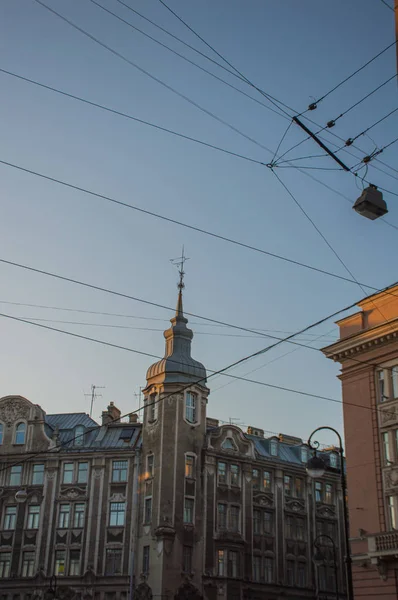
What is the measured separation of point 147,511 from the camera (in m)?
50.6

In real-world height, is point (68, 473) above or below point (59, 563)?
above

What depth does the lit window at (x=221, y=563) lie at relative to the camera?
5105 cm

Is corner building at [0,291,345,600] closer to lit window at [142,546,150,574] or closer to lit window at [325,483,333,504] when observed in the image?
lit window at [142,546,150,574]

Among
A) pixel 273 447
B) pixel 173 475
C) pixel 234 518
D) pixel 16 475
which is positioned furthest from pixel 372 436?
pixel 16 475

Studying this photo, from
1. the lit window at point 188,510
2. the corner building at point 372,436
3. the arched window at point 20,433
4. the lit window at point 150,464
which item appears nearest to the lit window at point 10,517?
the arched window at point 20,433

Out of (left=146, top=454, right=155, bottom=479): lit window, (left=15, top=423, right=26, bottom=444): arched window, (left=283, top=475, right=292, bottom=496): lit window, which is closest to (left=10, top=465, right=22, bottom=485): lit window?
(left=15, top=423, right=26, bottom=444): arched window

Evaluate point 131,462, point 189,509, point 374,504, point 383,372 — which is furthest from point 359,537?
point 131,462

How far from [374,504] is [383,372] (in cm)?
574

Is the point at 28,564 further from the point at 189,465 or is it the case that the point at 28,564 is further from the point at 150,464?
the point at 189,465

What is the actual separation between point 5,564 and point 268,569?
61.1 ft

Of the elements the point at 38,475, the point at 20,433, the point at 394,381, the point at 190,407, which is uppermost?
the point at 190,407

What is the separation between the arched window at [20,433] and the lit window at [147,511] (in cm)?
1118

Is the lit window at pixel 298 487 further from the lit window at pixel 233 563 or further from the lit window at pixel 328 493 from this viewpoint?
the lit window at pixel 233 563

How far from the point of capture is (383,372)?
33594 mm
